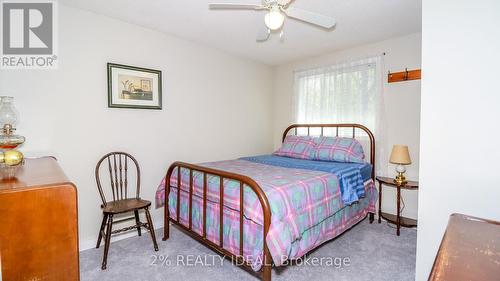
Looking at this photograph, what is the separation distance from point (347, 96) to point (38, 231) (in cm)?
345

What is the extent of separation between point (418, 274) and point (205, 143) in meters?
2.64

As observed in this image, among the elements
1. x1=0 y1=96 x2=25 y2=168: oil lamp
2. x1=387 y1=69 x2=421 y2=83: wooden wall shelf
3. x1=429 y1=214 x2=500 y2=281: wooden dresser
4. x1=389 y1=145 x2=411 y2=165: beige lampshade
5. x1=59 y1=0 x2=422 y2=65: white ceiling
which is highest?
x1=59 y1=0 x2=422 y2=65: white ceiling

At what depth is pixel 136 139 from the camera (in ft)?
9.12

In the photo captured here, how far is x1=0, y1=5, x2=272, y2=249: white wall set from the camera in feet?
7.32

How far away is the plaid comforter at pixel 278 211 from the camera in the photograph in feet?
5.55

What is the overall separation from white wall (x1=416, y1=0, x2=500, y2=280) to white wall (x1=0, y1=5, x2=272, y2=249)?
2538mm

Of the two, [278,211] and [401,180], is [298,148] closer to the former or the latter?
[401,180]

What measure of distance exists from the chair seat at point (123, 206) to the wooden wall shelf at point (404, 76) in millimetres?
3183

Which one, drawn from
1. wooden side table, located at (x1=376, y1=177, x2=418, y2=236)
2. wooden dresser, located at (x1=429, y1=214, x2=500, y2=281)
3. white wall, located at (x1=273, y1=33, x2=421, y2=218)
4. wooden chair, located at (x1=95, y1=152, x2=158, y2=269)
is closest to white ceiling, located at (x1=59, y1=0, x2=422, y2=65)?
white wall, located at (x1=273, y1=33, x2=421, y2=218)

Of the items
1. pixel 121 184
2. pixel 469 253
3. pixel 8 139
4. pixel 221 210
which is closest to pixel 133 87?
pixel 121 184

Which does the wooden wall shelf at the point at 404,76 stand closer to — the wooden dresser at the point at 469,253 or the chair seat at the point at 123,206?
the wooden dresser at the point at 469,253

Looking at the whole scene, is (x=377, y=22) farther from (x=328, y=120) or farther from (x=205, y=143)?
(x=205, y=143)

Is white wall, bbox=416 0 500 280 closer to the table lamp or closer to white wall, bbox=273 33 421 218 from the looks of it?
the table lamp

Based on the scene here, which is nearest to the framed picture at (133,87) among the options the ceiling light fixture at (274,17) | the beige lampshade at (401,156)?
the ceiling light fixture at (274,17)
